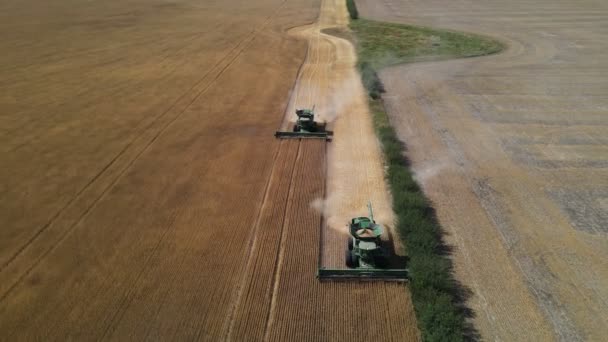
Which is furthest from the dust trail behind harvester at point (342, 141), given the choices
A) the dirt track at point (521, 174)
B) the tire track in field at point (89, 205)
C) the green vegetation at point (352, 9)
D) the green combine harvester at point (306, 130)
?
the green vegetation at point (352, 9)

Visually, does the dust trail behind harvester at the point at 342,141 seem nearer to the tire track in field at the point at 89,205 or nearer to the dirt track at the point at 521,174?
the dirt track at the point at 521,174

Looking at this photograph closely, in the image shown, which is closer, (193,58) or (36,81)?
(36,81)

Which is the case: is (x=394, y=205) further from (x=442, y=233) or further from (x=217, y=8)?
(x=217, y=8)

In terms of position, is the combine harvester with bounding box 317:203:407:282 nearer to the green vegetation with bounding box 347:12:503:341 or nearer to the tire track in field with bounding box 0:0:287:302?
the green vegetation with bounding box 347:12:503:341

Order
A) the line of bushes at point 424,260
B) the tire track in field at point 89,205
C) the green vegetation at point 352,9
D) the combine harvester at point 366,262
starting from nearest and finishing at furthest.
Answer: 1. the line of bushes at point 424,260
2. the combine harvester at point 366,262
3. the tire track in field at point 89,205
4. the green vegetation at point 352,9

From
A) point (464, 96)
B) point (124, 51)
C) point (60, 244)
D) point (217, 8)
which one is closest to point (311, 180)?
point (60, 244)

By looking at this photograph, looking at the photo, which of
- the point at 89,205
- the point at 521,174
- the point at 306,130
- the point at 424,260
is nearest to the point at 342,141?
the point at 306,130

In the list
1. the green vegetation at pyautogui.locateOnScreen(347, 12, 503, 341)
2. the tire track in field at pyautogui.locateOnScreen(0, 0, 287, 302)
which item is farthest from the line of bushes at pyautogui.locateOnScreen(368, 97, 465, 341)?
the tire track in field at pyautogui.locateOnScreen(0, 0, 287, 302)
